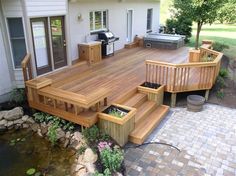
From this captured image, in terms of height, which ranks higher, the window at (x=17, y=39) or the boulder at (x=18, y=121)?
the window at (x=17, y=39)

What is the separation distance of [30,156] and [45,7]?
440 cm

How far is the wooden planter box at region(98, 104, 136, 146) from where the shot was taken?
5.31 meters

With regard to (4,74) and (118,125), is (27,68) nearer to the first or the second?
(4,74)

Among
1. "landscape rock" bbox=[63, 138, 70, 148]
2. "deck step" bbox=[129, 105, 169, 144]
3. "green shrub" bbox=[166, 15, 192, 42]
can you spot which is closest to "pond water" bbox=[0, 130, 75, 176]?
"landscape rock" bbox=[63, 138, 70, 148]

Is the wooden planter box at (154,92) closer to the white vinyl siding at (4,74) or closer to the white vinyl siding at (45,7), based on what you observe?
the white vinyl siding at (45,7)

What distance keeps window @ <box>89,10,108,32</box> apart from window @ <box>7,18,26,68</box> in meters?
3.82

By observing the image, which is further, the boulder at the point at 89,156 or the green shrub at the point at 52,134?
the green shrub at the point at 52,134

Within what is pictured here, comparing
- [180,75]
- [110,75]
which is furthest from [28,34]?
[180,75]

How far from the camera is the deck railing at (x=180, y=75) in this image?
712 cm

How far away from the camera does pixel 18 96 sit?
7.01 m

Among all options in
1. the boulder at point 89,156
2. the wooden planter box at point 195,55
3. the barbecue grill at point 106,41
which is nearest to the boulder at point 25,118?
the boulder at point 89,156

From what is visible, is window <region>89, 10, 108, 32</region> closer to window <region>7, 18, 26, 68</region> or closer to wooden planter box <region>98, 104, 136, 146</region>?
window <region>7, 18, 26, 68</region>

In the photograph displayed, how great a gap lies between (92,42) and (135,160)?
604 centimetres

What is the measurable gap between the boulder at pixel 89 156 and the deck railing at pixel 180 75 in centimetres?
337
